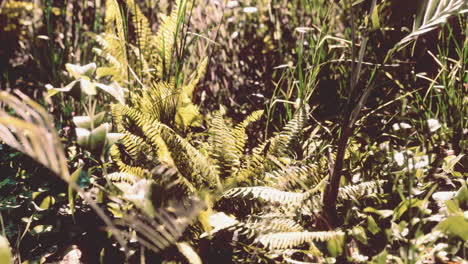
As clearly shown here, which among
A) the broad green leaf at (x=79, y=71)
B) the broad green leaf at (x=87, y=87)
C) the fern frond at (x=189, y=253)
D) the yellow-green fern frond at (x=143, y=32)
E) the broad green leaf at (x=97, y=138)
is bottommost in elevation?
the fern frond at (x=189, y=253)

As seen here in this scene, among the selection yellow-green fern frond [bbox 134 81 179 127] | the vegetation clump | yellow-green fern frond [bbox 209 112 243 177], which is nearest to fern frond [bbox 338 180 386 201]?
the vegetation clump

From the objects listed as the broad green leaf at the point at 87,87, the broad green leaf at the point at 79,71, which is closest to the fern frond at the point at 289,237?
the broad green leaf at the point at 87,87

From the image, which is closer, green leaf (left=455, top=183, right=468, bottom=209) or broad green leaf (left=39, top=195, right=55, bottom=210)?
green leaf (left=455, top=183, right=468, bottom=209)

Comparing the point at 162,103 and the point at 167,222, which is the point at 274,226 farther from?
the point at 162,103

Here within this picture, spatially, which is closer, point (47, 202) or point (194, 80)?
point (47, 202)

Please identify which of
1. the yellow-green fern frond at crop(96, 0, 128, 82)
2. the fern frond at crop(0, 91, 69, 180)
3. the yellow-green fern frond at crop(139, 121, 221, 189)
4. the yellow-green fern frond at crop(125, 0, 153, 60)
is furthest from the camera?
the yellow-green fern frond at crop(125, 0, 153, 60)

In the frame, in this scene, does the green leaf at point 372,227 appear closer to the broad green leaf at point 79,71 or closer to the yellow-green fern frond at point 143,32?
the broad green leaf at point 79,71

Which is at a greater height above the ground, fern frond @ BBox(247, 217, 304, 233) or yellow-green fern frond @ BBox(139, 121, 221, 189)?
yellow-green fern frond @ BBox(139, 121, 221, 189)

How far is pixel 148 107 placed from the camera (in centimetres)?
134

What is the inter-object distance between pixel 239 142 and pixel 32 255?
0.64 meters

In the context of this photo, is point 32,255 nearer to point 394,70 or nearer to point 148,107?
point 148,107

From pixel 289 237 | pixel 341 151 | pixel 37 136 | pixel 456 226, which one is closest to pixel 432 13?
pixel 341 151

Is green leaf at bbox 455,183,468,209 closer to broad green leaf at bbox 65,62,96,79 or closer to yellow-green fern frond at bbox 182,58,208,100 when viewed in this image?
yellow-green fern frond at bbox 182,58,208,100

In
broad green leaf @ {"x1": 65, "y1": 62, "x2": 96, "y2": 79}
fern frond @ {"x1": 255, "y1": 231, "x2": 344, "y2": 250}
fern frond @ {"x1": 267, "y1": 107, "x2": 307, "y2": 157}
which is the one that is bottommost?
fern frond @ {"x1": 255, "y1": 231, "x2": 344, "y2": 250}
